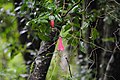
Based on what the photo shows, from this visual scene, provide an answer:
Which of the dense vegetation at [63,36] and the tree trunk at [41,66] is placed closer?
the dense vegetation at [63,36]

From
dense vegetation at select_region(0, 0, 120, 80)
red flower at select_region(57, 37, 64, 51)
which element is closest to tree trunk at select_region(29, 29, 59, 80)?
dense vegetation at select_region(0, 0, 120, 80)

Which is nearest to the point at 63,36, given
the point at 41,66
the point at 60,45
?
the point at 60,45

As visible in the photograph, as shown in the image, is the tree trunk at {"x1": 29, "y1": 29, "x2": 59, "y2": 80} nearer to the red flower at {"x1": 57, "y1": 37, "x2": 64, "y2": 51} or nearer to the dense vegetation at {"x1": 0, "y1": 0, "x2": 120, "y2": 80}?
the dense vegetation at {"x1": 0, "y1": 0, "x2": 120, "y2": 80}

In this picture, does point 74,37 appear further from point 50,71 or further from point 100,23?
point 100,23

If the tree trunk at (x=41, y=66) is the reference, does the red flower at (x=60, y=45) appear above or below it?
above

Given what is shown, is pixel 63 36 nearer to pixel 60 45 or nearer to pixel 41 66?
pixel 60 45

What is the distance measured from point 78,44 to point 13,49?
3.51 feet

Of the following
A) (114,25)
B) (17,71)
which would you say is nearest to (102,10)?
(114,25)

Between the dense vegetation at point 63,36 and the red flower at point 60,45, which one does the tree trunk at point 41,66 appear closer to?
the dense vegetation at point 63,36

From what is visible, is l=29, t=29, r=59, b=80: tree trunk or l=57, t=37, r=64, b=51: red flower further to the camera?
l=29, t=29, r=59, b=80: tree trunk

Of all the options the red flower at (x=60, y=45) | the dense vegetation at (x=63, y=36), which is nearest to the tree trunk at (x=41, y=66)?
the dense vegetation at (x=63, y=36)

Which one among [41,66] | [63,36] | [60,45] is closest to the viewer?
[60,45]

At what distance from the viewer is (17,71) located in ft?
7.80

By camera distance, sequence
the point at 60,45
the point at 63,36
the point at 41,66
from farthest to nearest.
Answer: the point at 41,66 → the point at 63,36 → the point at 60,45
